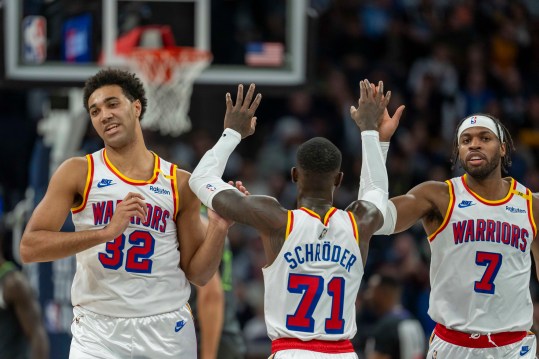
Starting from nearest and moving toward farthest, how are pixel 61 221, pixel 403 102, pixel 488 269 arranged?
pixel 61 221
pixel 488 269
pixel 403 102

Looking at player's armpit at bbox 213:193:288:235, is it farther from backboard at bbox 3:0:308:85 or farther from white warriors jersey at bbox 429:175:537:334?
backboard at bbox 3:0:308:85

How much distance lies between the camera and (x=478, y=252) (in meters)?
6.89

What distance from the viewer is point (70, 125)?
37.9 ft

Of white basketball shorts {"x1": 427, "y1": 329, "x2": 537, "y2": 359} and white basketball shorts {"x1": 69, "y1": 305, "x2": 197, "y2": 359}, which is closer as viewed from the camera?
white basketball shorts {"x1": 69, "y1": 305, "x2": 197, "y2": 359}

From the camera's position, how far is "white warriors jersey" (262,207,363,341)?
6.02m

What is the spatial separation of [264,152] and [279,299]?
10195 mm

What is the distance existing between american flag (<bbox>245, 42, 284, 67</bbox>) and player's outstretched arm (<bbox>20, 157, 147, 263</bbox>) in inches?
196

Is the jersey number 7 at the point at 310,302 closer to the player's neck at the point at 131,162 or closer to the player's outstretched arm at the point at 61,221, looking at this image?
the player's outstretched arm at the point at 61,221

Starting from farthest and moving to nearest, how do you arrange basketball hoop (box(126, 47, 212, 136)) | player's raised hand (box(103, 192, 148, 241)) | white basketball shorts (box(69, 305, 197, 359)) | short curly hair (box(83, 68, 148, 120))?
basketball hoop (box(126, 47, 212, 136))
short curly hair (box(83, 68, 148, 120))
white basketball shorts (box(69, 305, 197, 359))
player's raised hand (box(103, 192, 148, 241))

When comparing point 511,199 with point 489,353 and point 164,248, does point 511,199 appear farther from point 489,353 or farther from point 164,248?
point 164,248

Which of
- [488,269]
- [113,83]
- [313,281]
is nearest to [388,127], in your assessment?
[488,269]

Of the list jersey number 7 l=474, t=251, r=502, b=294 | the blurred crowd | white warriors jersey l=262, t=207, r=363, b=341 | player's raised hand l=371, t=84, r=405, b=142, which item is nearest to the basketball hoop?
the blurred crowd

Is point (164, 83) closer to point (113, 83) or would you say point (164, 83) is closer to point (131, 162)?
point (113, 83)

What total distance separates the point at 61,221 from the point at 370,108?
1992 millimetres
